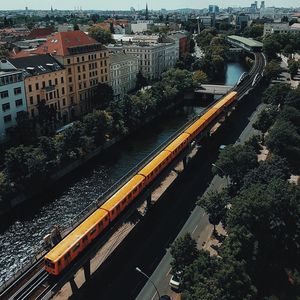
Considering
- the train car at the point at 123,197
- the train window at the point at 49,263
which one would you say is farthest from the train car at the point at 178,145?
the train window at the point at 49,263

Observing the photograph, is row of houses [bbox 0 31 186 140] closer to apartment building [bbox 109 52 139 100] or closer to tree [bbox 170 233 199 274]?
apartment building [bbox 109 52 139 100]

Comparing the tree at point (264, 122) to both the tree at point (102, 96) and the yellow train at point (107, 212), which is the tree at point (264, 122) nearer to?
the yellow train at point (107, 212)

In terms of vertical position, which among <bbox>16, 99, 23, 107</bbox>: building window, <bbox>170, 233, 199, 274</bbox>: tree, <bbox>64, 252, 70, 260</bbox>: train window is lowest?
<bbox>170, 233, 199, 274</bbox>: tree

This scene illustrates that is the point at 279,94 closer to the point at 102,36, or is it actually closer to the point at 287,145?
the point at 287,145

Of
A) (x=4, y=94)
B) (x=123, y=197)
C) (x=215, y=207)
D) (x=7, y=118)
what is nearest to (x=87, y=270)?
(x=123, y=197)

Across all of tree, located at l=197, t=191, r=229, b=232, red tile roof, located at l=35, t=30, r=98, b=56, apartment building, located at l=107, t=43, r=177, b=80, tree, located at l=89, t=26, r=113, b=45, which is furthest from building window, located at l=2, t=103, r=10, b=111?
tree, located at l=89, t=26, r=113, b=45
